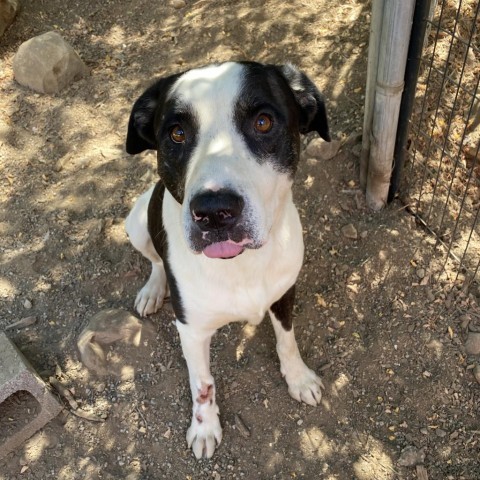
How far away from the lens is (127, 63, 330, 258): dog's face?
84.8 inches

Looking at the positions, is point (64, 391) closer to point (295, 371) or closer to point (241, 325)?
point (241, 325)

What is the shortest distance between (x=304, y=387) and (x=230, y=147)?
1687 mm

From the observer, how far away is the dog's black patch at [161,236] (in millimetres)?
2816

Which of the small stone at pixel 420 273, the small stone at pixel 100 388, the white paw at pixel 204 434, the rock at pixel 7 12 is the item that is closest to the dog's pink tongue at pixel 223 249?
the white paw at pixel 204 434

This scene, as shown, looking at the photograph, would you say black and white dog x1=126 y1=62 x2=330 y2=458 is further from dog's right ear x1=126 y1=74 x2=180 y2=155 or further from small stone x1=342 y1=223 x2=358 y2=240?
small stone x1=342 y1=223 x2=358 y2=240

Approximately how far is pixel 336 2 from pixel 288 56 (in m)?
0.77

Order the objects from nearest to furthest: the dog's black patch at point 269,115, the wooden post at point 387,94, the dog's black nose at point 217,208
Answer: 1. the dog's black nose at point 217,208
2. the dog's black patch at point 269,115
3. the wooden post at point 387,94

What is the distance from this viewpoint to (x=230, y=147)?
228 cm

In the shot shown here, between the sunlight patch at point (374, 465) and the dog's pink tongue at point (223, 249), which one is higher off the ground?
the dog's pink tongue at point (223, 249)

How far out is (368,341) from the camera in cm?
Answer: 358

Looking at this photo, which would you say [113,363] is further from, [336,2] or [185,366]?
[336,2]

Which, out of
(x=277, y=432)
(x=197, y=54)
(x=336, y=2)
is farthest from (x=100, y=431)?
(x=336, y=2)

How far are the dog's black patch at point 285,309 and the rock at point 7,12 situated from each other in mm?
3770

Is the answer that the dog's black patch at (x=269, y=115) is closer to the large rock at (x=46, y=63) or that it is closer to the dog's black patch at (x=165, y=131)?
the dog's black patch at (x=165, y=131)
